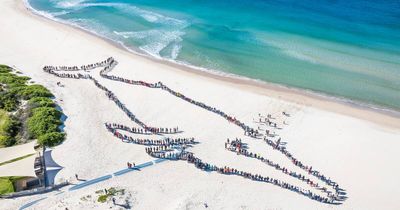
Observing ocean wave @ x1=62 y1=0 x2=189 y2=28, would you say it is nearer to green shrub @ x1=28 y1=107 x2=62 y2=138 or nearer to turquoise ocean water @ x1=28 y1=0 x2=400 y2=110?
turquoise ocean water @ x1=28 y1=0 x2=400 y2=110

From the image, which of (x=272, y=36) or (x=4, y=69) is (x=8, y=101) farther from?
(x=272, y=36)

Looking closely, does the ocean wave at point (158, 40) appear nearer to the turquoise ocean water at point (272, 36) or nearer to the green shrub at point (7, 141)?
the turquoise ocean water at point (272, 36)

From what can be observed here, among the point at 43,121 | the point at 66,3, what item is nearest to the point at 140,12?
the point at 66,3

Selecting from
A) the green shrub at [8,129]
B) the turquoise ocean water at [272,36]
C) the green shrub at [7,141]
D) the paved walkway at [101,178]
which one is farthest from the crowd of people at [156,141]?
the turquoise ocean water at [272,36]

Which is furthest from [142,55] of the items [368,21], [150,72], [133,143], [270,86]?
[368,21]

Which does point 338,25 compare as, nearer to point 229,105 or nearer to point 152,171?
point 229,105

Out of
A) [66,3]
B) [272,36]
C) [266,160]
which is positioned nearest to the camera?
[266,160]
